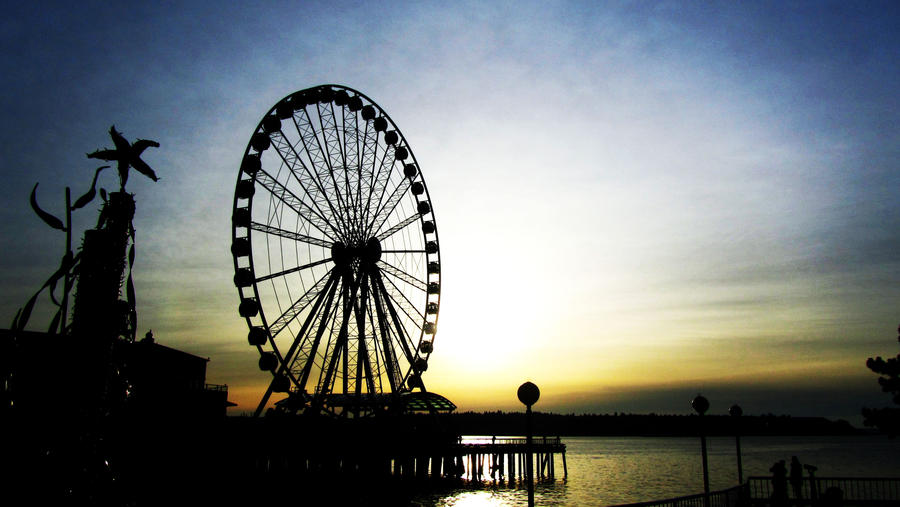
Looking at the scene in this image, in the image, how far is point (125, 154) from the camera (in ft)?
21.5

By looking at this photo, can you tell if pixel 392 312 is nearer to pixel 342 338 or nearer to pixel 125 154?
pixel 342 338

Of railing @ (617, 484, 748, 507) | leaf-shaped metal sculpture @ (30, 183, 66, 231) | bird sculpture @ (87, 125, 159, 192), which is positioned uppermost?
bird sculpture @ (87, 125, 159, 192)

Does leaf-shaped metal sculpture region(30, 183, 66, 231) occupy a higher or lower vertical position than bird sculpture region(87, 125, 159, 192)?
lower

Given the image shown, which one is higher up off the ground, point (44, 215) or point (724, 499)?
point (44, 215)

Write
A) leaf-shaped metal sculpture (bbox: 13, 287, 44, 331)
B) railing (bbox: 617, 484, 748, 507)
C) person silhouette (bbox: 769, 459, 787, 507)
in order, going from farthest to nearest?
person silhouette (bbox: 769, 459, 787, 507) < railing (bbox: 617, 484, 748, 507) < leaf-shaped metal sculpture (bbox: 13, 287, 44, 331)

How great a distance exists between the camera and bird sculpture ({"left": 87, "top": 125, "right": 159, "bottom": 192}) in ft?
21.4

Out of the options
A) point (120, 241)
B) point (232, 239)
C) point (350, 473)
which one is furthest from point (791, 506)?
point (350, 473)

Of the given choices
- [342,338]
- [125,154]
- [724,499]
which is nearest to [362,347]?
[342,338]

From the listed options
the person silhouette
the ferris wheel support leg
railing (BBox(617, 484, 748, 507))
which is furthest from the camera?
the ferris wheel support leg

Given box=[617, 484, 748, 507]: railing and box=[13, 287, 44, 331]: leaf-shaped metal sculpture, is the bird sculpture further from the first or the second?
box=[617, 484, 748, 507]: railing

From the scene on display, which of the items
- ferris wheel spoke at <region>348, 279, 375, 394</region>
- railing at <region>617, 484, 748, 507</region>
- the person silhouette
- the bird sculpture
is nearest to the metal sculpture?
the bird sculpture

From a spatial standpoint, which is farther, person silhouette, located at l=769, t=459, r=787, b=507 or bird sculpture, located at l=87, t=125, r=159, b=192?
person silhouette, located at l=769, t=459, r=787, b=507

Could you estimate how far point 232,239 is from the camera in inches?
Result: 1168

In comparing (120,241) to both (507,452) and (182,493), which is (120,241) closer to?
(182,493)
